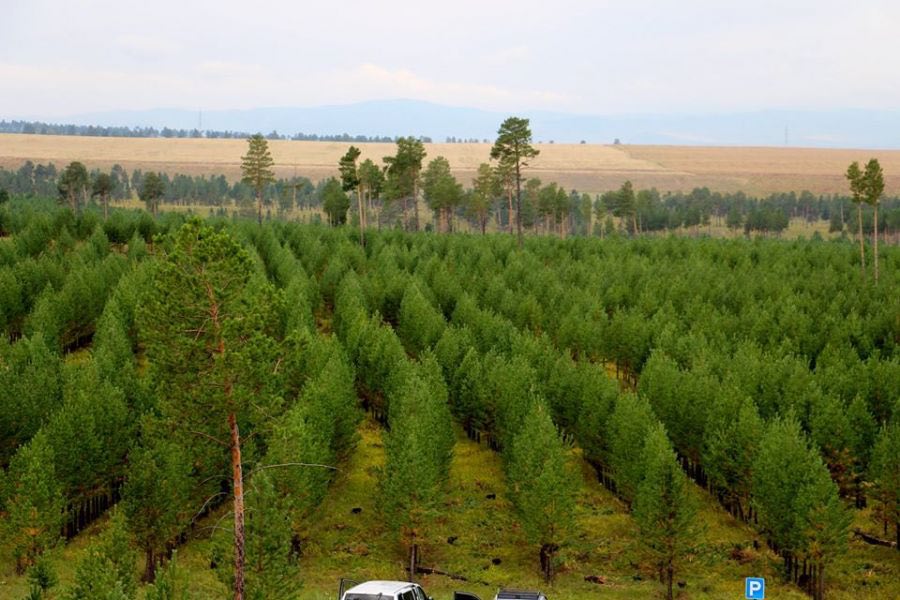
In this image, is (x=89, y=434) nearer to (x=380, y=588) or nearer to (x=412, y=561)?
(x=412, y=561)

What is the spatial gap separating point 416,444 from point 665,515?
52.5 feet

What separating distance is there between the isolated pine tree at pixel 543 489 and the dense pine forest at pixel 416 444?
5.8 inches

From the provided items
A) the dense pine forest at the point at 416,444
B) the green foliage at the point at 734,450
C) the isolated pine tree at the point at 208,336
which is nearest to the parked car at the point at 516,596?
the isolated pine tree at the point at 208,336

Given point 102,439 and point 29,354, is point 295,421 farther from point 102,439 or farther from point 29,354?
point 29,354

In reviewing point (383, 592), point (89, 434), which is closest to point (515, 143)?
point (89, 434)

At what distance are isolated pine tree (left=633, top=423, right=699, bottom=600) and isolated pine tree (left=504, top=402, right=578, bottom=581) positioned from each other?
15.2ft

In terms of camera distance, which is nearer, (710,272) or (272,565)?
(272,565)

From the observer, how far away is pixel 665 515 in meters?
57.9

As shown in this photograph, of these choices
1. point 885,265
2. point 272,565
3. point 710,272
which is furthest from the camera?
point 885,265

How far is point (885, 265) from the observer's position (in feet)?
496

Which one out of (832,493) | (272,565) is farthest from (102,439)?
(832,493)

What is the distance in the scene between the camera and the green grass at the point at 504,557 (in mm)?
58406

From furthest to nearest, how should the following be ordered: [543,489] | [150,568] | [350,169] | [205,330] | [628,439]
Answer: [350,169], [628,439], [543,489], [150,568], [205,330]

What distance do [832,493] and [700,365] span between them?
23.6 meters
